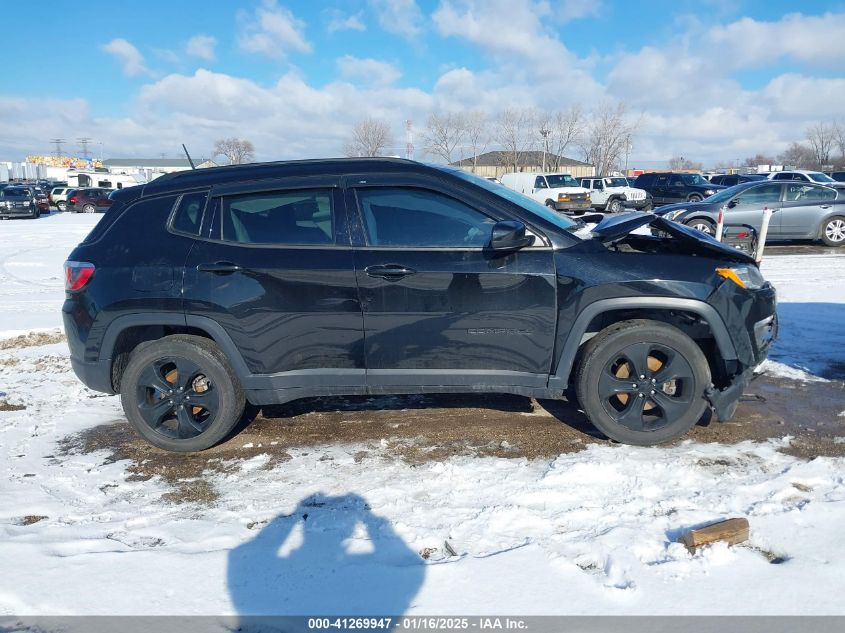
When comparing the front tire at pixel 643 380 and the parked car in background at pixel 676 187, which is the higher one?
the parked car in background at pixel 676 187

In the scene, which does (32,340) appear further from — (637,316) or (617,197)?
(617,197)

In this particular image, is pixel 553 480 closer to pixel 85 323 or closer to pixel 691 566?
pixel 691 566

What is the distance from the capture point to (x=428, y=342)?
387 cm

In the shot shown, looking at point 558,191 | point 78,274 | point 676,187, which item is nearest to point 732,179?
point 676,187

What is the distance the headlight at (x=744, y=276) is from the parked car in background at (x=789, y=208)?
33.4 feet

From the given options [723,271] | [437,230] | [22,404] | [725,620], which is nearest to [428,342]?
[437,230]

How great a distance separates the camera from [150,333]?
4219 millimetres

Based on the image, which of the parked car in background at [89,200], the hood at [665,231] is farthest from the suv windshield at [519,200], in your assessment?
the parked car in background at [89,200]

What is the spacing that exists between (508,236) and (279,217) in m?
1.50

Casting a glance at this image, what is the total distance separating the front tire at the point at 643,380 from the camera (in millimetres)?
3828

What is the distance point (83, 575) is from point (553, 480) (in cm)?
242

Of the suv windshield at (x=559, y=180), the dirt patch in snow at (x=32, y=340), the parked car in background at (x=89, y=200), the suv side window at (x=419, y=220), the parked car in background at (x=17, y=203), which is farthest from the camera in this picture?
→ the parked car in background at (x=89, y=200)

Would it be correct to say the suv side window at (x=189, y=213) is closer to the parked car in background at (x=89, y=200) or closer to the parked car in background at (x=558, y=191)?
the parked car in background at (x=558, y=191)

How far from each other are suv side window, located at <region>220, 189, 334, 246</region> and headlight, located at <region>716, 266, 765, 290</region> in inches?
96.8
